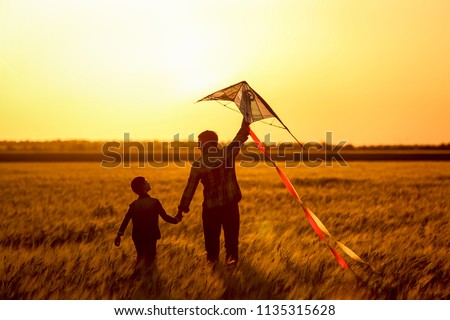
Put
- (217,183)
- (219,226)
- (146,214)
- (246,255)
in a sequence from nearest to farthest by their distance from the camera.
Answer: (217,183)
(146,214)
(219,226)
(246,255)

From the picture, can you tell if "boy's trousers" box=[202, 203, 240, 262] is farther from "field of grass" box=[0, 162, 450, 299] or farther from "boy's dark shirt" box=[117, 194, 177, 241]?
"boy's dark shirt" box=[117, 194, 177, 241]

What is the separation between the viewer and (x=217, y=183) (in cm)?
685

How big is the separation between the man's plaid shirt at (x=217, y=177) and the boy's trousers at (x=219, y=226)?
0.30 ft

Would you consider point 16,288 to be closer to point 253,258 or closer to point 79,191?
Result: point 253,258

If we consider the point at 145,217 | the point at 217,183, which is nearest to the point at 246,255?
the point at 217,183

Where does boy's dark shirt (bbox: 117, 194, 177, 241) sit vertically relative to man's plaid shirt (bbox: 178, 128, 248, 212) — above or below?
below

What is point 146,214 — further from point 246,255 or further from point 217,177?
point 246,255

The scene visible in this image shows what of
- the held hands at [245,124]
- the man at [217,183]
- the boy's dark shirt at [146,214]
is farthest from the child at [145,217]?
the held hands at [245,124]

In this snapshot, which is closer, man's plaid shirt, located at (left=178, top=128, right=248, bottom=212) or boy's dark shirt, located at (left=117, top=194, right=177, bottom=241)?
man's plaid shirt, located at (left=178, top=128, right=248, bottom=212)

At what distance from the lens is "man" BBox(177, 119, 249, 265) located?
6.73m

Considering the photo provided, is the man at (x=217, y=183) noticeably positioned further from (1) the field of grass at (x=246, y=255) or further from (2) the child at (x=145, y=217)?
(1) the field of grass at (x=246, y=255)

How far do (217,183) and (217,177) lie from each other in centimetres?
6

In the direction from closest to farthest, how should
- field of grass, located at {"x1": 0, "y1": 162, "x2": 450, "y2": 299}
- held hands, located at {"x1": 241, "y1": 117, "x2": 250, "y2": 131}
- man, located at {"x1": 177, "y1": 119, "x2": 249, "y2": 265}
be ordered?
field of grass, located at {"x1": 0, "y1": 162, "x2": 450, "y2": 299} → man, located at {"x1": 177, "y1": 119, "x2": 249, "y2": 265} → held hands, located at {"x1": 241, "y1": 117, "x2": 250, "y2": 131}

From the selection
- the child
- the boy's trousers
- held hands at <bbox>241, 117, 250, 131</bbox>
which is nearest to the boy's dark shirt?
the child
